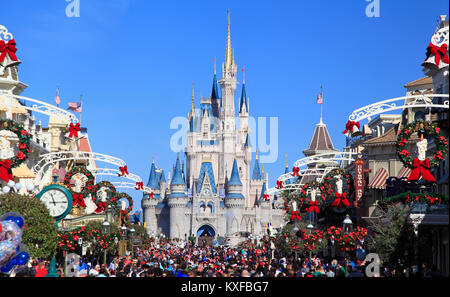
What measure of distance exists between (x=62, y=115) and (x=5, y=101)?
1313 cm

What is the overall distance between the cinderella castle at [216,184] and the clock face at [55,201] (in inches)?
4304

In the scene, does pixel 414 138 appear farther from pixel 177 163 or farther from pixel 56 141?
pixel 177 163

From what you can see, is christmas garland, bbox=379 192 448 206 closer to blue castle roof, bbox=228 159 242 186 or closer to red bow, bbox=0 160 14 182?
red bow, bbox=0 160 14 182

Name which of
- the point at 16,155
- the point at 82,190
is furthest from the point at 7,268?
the point at 82,190

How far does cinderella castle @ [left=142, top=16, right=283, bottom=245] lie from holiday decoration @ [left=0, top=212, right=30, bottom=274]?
402 ft

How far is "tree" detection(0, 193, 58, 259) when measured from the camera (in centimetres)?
2852

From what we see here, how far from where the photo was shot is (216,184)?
536 feet

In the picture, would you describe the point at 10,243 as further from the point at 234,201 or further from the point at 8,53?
the point at 234,201

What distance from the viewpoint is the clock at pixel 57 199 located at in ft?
106

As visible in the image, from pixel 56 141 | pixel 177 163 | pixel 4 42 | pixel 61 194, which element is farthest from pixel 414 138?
pixel 177 163

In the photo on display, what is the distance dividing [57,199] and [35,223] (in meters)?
3.46

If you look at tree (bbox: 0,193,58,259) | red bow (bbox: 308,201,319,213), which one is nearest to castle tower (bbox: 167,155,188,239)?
red bow (bbox: 308,201,319,213)
